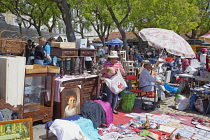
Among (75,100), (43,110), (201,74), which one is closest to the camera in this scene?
(43,110)

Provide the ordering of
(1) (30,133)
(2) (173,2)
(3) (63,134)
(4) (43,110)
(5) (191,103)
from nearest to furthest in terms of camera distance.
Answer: (1) (30,133) → (3) (63,134) → (4) (43,110) → (5) (191,103) → (2) (173,2)

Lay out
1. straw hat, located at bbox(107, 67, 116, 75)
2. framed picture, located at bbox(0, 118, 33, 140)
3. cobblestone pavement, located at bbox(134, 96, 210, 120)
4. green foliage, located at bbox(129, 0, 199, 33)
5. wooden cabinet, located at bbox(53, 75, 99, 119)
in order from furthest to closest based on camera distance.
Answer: green foliage, located at bbox(129, 0, 199, 33) → cobblestone pavement, located at bbox(134, 96, 210, 120) → straw hat, located at bbox(107, 67, 116, 75) → wooden cabinet, located at bbox(53, 75, 99, 119) → framed picture, located at bbox(0, 118, 33, 140)

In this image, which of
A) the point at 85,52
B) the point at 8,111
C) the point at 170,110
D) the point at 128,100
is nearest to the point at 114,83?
the point at 128,100

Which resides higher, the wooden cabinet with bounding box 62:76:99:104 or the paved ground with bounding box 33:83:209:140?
the wooden cabinet with bounding box 62:76:99:104

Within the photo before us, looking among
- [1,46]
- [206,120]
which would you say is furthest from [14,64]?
[206,120]

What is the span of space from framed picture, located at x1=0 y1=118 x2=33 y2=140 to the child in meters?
1.64

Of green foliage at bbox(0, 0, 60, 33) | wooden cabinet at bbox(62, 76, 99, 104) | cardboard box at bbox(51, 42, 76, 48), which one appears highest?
green foliage at bbox(0, 0, 60, 33)

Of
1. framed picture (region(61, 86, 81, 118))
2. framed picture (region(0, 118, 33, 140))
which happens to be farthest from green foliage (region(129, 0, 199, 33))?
framed picture (region(0, 118, 33, 140))

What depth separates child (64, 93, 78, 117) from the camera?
4.96 m

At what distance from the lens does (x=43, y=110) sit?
480 cm

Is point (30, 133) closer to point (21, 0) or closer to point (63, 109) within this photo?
point (63, 109)

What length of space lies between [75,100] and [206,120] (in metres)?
3.23

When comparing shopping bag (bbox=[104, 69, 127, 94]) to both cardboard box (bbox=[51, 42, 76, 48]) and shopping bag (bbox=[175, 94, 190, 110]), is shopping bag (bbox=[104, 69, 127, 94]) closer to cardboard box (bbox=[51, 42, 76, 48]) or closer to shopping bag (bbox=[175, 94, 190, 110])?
cardboard box (bbox=[51, 42, 76, 48])

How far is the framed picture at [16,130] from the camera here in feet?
10.2
